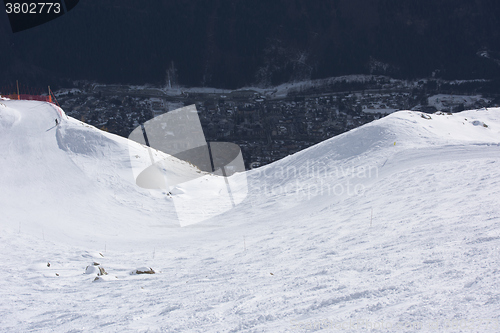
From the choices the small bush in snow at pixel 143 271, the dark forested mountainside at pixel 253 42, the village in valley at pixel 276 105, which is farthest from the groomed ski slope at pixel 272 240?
the dark forested mountainside at pixel 253 42

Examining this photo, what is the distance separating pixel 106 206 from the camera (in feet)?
35.6

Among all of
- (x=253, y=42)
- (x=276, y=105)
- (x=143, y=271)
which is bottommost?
(x=276, y=105)

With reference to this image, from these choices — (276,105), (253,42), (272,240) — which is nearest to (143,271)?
(272,240)

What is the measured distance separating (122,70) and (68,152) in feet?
169

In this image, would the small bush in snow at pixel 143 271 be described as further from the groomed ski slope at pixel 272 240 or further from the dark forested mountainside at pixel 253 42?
the dark forested mountainside at pixel 253 42

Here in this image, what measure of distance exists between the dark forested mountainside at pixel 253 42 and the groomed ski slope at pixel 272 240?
44520 mm

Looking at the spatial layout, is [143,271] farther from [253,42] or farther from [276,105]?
[253,42]

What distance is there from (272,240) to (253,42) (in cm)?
6091

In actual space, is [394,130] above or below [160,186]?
above

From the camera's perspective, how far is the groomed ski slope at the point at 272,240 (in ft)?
12.2

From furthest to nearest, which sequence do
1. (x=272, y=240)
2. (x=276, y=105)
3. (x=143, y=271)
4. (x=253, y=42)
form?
(x=253, y=42)
(x=276, y=105)
(x=272, y=240)
(x=143, y=271)

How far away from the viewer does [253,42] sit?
6419cm

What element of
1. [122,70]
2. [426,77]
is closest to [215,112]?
[122,70]

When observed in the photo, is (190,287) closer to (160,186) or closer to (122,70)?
(160,186)
